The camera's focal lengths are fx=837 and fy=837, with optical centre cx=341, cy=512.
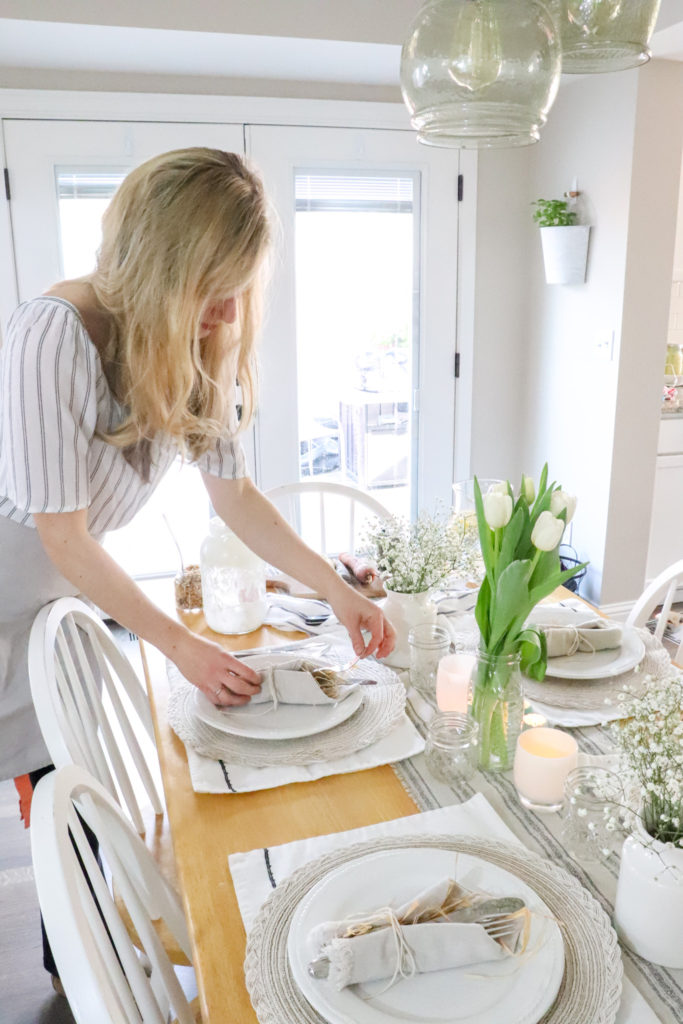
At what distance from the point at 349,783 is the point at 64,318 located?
783 millimetres

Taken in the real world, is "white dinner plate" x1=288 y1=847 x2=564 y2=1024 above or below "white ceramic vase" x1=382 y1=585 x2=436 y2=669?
below

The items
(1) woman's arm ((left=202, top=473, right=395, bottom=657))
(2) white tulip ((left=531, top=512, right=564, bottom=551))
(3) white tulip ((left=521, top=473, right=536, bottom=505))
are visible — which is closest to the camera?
(2) white tulip ((left=531, top=512, right=564, bottom=551))

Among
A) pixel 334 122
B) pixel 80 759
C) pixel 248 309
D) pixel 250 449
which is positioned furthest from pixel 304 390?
pixel 80 759

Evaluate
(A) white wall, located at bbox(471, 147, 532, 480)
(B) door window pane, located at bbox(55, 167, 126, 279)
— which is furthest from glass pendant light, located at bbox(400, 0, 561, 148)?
(A) white wall, located at bbox(471, 147, 532, 480)

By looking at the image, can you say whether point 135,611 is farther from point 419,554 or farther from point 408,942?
point 408,942

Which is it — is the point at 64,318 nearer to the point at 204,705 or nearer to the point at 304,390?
the point at 204,705

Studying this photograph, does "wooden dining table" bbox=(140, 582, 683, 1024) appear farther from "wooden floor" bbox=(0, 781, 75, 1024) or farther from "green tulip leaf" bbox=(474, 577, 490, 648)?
"wooden floor" bbox=(0, 781, 75, 1024)

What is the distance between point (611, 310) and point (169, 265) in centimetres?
246

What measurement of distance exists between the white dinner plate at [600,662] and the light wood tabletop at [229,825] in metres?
0.38

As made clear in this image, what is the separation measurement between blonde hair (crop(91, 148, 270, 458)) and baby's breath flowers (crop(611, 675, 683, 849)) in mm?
809

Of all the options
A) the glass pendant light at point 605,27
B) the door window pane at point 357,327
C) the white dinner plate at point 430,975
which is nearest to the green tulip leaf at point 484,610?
the white dinner plate at point 430,975

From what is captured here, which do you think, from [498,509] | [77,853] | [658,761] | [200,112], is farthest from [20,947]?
[200,112]

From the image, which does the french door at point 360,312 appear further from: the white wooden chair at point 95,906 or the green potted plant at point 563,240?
the white wooden chair at point 95,906

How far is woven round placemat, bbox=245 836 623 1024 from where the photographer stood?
2.49 feet
